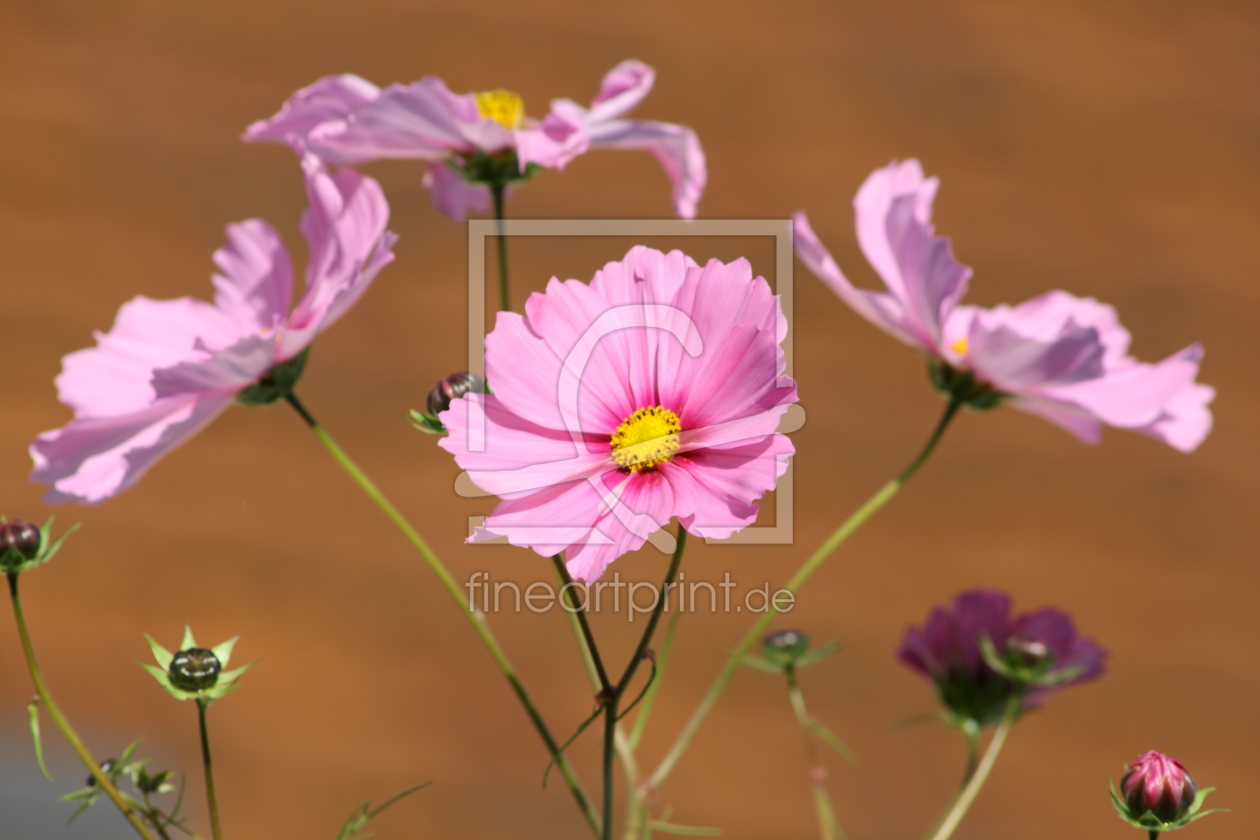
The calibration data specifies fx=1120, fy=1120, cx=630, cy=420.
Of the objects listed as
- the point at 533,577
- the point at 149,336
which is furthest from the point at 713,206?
the point at 149,336

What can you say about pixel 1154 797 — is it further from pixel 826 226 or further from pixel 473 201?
pixel 826 226

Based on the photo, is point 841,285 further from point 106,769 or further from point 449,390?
point 106,769

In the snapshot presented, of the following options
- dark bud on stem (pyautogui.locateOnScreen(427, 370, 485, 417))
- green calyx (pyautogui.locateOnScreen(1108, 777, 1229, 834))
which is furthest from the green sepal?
green calyx (pyautogui.locateOnScreen(1108, 777, 1229, 834))

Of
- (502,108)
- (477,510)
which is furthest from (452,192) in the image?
(477,510)

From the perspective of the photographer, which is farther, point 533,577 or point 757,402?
point 533,577

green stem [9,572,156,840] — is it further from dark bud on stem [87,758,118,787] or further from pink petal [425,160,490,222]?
pink petal [425,160,490,222]

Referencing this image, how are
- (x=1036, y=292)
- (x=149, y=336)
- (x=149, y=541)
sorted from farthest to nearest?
(x=149, y=541) → (x=1036, y=292) → (x=149, y=336)
